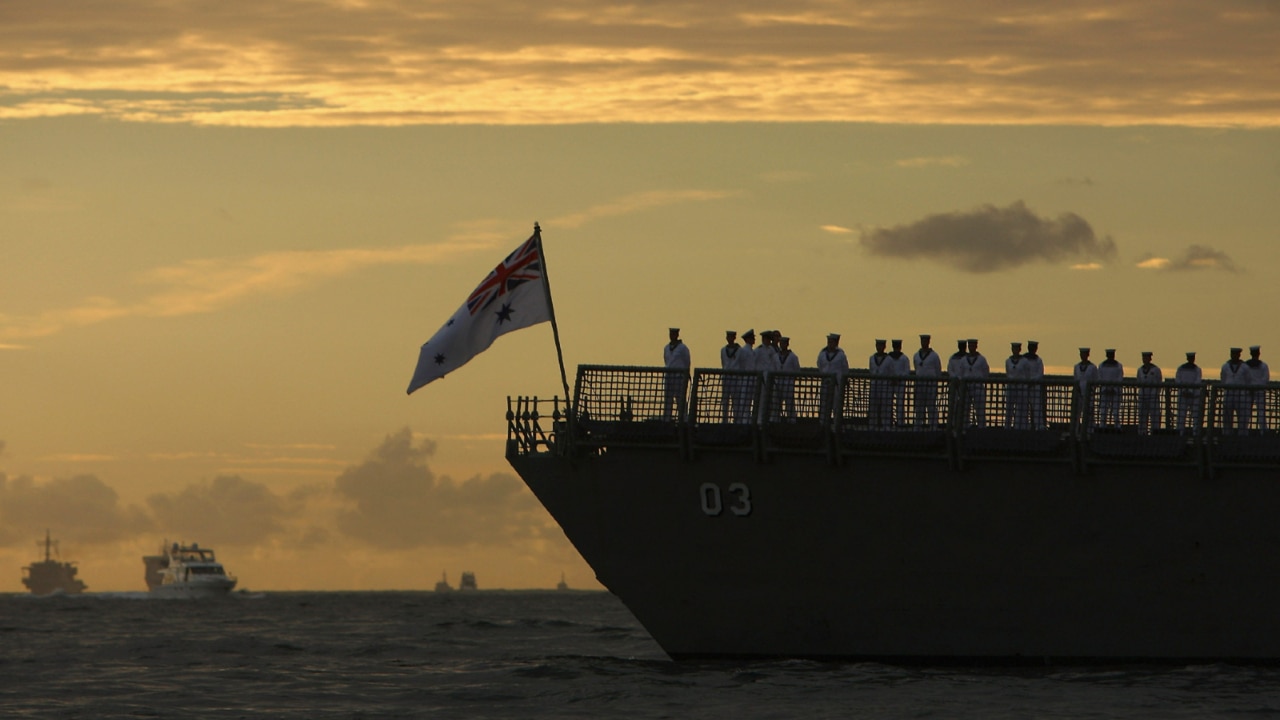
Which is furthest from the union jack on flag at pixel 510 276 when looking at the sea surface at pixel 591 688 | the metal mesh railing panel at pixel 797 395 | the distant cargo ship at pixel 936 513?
the sea surface at pixel 591 688

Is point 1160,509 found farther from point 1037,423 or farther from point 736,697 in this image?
point 736,697

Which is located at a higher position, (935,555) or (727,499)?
(727,499)

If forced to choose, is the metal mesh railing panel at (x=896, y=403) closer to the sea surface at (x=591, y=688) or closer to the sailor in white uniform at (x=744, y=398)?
the sailor in white uniform at (x=744, y=398)

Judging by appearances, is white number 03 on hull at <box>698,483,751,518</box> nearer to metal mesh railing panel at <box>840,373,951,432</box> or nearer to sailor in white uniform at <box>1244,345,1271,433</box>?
metal mesh railing panel at <box>840,373,951,432</box>

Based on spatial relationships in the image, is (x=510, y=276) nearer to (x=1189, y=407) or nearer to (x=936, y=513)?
(x=936, y=513)

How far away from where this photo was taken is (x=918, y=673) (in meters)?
31.4

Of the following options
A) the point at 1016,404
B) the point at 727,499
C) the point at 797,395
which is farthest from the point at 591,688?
the point at 1016,404

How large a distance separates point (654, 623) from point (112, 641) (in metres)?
26.9

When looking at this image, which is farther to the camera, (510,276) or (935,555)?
(510,276)

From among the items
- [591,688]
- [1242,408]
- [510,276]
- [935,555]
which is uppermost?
[510,276]

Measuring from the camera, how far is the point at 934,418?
31547mm

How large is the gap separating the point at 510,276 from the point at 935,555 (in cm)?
950

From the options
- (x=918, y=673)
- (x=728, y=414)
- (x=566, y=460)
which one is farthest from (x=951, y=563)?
(x=566, y=460)

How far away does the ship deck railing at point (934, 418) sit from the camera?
30.9 meters
